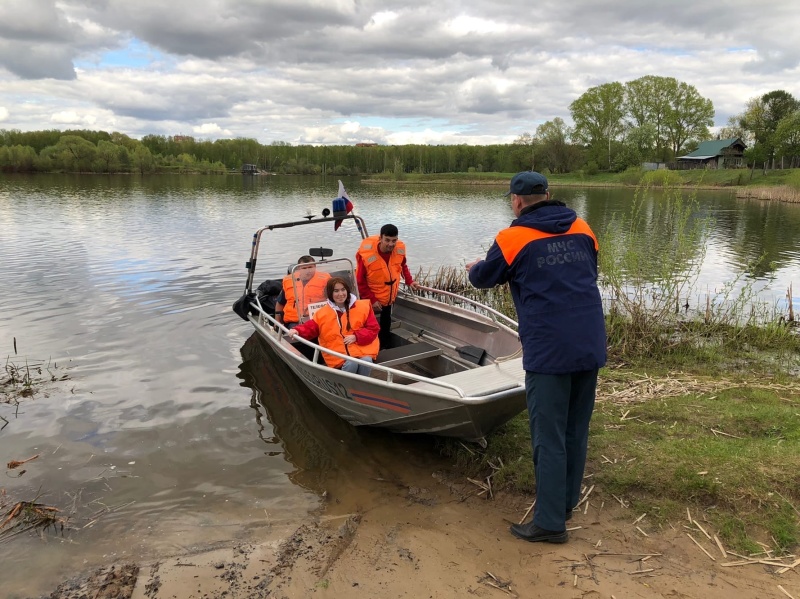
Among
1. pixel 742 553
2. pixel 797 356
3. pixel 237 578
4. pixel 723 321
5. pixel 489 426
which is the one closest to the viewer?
pixel 742 553

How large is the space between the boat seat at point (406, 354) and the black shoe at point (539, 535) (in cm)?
235

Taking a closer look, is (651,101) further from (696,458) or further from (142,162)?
(696,458)

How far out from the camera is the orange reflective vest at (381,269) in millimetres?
6758

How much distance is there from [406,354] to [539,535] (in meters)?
2.78

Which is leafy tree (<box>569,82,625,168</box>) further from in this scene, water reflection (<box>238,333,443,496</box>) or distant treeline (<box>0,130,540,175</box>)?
water reflection (<box>238,333,443,496</box>)

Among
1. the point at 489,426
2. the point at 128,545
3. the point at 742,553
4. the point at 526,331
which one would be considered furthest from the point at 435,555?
the point at 128,545

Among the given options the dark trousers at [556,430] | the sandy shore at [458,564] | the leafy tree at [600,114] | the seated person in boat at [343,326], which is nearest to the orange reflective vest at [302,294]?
the seated person in boat at [343,326]

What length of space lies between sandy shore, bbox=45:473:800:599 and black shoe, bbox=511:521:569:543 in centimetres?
6

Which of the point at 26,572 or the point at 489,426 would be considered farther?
the point at 489,426

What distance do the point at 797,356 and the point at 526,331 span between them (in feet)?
21.3

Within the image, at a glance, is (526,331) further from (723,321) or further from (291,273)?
(723,321)

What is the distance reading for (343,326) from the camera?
5.59 meters

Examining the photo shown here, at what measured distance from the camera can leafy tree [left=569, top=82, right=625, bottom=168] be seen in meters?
71.2

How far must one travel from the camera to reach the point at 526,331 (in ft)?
10.5
